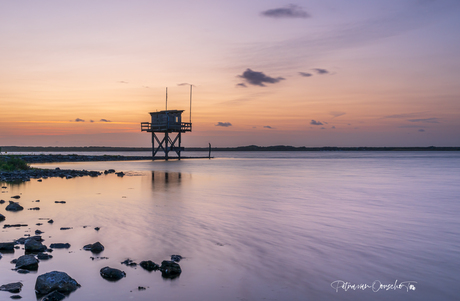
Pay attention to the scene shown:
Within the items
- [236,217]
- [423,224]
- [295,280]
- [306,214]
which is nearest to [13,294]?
[295,280]

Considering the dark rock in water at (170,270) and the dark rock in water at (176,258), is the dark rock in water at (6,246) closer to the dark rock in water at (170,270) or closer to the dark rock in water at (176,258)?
the dark rock in water at (176,258)

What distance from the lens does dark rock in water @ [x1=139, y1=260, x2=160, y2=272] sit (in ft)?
25.5

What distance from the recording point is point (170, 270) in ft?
24.5

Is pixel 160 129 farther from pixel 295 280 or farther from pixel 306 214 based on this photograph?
pixel 295 280

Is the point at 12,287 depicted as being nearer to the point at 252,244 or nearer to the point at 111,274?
the point at 111,274

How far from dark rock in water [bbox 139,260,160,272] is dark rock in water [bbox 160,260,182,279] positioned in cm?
22

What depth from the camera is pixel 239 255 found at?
29.9 ft

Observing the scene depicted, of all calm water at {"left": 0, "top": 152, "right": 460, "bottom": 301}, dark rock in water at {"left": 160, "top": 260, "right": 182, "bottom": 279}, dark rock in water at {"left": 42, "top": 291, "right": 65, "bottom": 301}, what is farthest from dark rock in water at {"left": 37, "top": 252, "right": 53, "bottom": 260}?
dark rock in water at {"left": 160, "top": 260, "right": 182, "bottom": 279}

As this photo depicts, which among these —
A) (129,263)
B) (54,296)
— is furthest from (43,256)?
(54,296)

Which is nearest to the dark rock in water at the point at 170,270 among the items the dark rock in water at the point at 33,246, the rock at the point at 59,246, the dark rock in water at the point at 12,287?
the dark rock in water at the point at 12,287

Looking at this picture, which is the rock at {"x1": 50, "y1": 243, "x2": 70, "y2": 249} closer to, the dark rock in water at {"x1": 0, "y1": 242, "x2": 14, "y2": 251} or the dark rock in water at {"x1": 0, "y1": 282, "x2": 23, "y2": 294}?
the dark rock in water at {"x1": 0, "y1": 242, "x2": 14, "y2": 251}

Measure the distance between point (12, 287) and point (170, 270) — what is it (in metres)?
2.97

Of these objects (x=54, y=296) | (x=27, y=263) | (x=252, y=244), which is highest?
(x=27, y=263)

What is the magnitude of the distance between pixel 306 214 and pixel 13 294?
11898 mm
